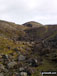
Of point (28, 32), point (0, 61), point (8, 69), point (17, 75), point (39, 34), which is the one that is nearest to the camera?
point (17, 75)

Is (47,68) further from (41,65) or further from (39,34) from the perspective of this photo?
(39,34)

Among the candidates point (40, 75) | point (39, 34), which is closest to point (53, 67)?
point (40, 75)

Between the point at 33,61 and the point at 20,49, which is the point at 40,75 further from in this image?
the point at 20,49

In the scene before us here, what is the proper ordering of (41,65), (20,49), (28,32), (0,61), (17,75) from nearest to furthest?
1. (17,75)
2. (41,65)
3. (0,61)
4. (20,49)
5. (28,32)

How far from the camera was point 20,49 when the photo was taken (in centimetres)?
6109

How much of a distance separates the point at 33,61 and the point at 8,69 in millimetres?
8247

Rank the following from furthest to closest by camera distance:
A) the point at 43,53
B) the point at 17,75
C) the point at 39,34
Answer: the point at 39,34
the point at 43,53
the point at 17,75

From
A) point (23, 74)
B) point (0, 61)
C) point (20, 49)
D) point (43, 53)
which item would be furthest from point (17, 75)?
point (20, 49)

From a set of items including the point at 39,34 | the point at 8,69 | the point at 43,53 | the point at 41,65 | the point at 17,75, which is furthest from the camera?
the point at 39,34

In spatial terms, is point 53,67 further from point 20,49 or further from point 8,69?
point 20,49

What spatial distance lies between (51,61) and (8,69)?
13.5 m

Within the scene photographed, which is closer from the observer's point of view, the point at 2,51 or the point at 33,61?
the point at 33,61

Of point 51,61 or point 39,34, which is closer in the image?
point 51,61

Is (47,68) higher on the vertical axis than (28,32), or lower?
lower
